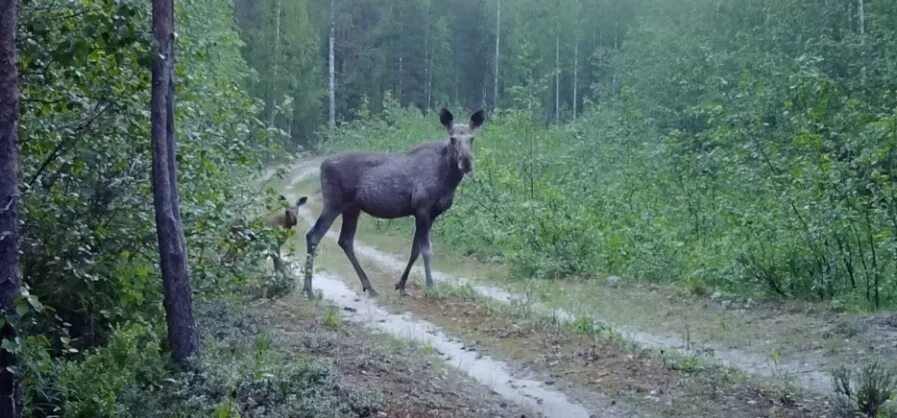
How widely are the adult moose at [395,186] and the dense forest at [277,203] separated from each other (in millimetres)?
1719

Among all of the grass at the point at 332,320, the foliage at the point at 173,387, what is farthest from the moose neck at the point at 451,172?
the foliage at the point at 173,387

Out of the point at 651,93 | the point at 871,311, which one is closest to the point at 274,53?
the point at 651,93

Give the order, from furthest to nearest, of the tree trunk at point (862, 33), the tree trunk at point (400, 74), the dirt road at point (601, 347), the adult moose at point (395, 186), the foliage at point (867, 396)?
the tree trunk at point (400, 74) < the tree trunk at point (862, 33) < the adult moose at point (395, 186) < the dirt road at point (601, 347) < the foliage at point (867, 396)

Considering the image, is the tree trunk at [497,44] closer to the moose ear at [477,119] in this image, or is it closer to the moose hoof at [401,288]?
the moose ear at [477,119]

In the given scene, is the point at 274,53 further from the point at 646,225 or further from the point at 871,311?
the point at 871,311

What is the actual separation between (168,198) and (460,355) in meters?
4.40

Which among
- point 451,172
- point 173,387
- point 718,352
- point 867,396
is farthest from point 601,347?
point 451,172

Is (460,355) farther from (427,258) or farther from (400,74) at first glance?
(400,74)

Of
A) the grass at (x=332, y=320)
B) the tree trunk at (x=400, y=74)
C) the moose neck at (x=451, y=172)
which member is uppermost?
the moose neck at (x=451, y=172)

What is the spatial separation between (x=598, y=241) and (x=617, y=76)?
2325cm

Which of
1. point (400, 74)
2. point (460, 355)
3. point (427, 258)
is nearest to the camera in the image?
point (460, 355)

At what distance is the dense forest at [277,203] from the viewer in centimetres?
734

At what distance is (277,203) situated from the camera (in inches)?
453

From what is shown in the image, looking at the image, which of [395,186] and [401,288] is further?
[395,186]
